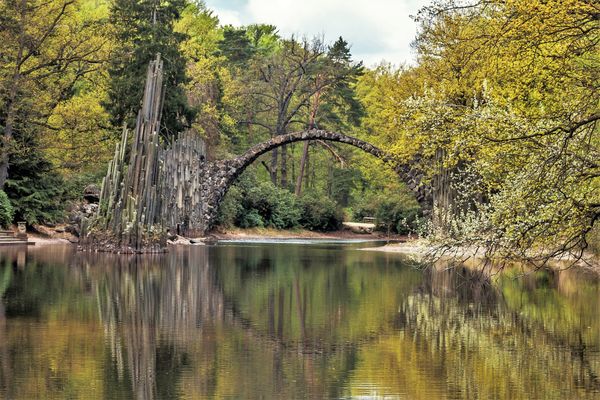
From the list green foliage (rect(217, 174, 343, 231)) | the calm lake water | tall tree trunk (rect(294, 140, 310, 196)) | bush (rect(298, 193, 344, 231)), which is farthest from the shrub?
the calm lake water

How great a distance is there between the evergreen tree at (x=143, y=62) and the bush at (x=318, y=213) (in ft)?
46.3

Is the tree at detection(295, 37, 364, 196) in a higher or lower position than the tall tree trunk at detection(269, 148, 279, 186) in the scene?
higher

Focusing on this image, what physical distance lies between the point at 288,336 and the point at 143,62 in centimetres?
4266

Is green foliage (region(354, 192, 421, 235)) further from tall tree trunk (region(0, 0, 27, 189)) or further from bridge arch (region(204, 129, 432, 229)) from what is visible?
tall tree trunk (region(0, 0, 27, 189))

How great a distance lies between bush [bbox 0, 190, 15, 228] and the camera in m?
41.1

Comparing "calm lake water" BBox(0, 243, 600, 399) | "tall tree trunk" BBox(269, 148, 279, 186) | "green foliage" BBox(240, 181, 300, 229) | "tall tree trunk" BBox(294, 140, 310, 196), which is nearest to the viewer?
"calm lake water" BBox(0, 243, 600, 399)

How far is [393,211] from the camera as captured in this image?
67.3 meters

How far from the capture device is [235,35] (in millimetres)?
84000

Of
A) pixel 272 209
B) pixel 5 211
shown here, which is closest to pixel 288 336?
pixel 5 211

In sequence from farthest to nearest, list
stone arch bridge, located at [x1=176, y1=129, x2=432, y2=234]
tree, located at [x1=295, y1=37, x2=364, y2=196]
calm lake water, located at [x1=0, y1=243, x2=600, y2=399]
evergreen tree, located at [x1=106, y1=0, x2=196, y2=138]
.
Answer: tree, located at [x1=295, y1=37, x2=364, y2=196] → evergreen tree, located at [x1=106, y1=0, x2=196, y2=138] → stone arch bridge, located at [x1=176, y1=129, x2=432, y2=234] → calm lake water, located at [x1=0, y1=243, x2=600, y2=399]

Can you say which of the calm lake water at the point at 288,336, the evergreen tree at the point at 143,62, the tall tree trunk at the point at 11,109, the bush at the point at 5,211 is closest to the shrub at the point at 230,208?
the evergreen tree at the point at 143,62

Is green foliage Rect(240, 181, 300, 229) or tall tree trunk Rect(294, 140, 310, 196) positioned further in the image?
tall tree trunk Rect(294, 140, 310, 196)

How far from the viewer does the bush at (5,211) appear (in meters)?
41.1

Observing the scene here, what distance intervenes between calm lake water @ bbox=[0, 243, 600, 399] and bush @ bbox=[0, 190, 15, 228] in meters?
13.8
